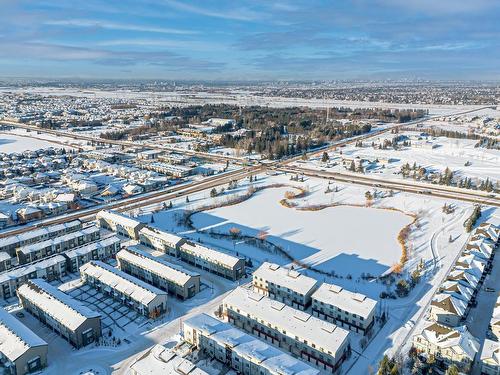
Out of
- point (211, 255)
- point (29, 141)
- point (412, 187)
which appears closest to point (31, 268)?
point (211, 255)

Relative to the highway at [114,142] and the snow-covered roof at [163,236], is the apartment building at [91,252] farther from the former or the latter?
the highway at [114,142]

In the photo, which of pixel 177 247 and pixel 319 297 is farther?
pixel 177 247

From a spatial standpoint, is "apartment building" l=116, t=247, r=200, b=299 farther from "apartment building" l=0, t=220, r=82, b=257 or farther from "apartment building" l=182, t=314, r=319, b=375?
"apartment building" l=0, t=220, r=82, b=257

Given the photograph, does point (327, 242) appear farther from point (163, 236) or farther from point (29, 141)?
Result: point (29, 141)

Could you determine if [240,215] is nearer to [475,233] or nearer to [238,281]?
[238,281]

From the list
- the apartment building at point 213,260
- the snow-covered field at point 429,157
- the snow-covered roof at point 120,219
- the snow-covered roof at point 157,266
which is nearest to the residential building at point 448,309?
the apartment building at point 213,260

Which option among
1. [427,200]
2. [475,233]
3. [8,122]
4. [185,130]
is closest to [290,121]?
[185,130]
